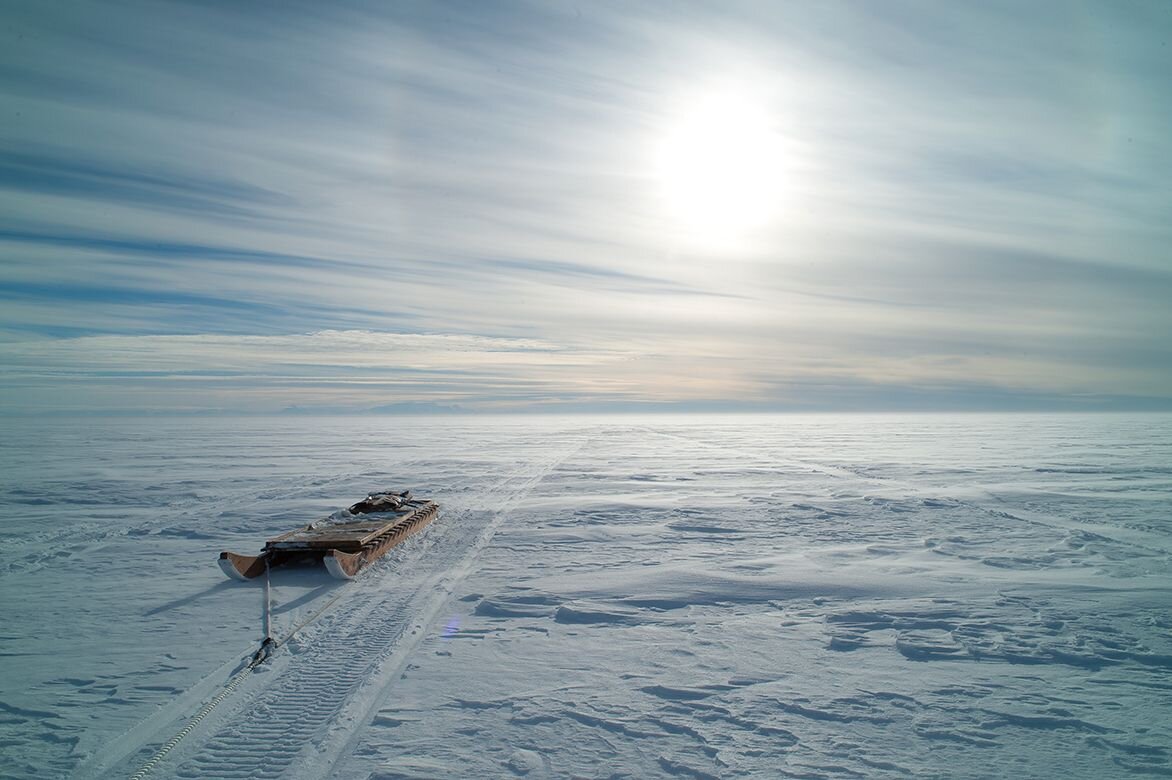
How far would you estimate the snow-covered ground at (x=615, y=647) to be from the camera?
4207mm

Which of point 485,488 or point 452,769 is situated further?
point 485,488

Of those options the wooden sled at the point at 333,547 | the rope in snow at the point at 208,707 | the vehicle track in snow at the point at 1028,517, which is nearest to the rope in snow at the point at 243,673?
the rope in snow at the point at 208,707

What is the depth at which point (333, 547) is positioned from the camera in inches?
354

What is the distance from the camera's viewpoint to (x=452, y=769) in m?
4.02

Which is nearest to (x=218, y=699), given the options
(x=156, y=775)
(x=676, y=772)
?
(x=156, y=775)

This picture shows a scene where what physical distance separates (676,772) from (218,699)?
3.44 meters

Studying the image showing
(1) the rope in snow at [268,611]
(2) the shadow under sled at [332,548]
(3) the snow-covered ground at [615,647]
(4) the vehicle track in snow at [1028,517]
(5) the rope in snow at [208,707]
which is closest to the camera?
(5) the rope in snow at [208,707]

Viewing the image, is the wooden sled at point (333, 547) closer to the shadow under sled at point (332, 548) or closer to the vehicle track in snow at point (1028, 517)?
the shadow under sled at point (332, 548)

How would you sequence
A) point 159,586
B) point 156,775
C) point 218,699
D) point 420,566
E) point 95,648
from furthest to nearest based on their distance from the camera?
point 420,566, point 159,586, point 95,648, point 218,699, point 156,775

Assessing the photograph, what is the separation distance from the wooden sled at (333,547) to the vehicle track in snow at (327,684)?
32cm

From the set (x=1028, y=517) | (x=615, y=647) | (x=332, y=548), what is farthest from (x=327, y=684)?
(x=1028, y=517)

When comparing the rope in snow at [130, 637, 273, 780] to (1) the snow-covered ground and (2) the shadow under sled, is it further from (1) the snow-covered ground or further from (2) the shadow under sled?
(2) the shadow under sled

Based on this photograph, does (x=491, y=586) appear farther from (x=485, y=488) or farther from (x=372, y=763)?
(x=485, y=488)

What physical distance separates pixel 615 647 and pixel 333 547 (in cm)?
480
